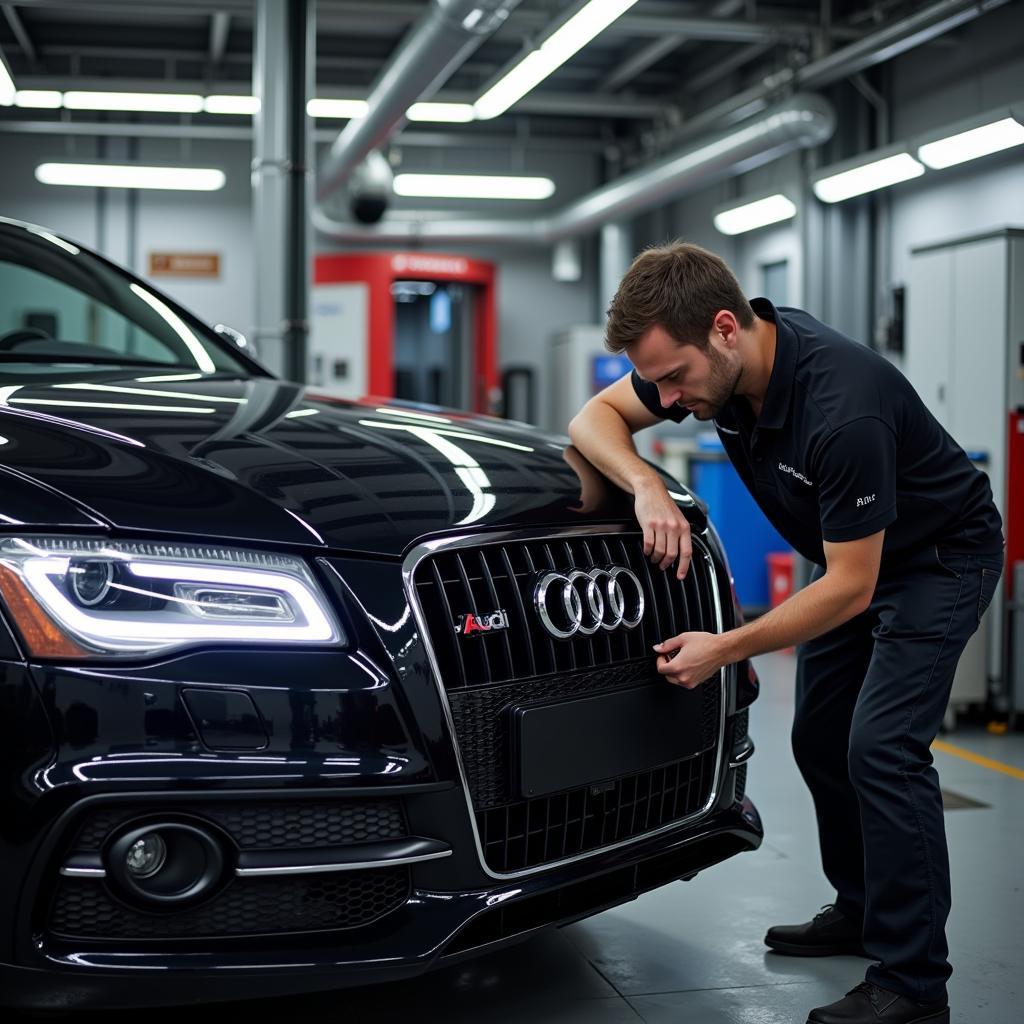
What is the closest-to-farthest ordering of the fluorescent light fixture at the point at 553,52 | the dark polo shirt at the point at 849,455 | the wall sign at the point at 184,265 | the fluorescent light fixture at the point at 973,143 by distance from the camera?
the dark polo shirt at the point at 849,455
the fluorescent light fixture at the point at 973,143
the fluorescent light fixture at the point at 553,52
the wall sign at the point at 184,265

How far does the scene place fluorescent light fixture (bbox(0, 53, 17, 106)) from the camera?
9.75m

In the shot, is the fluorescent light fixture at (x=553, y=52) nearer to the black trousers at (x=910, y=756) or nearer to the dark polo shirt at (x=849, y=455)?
the dark polo shirt at (x=849, y=455)

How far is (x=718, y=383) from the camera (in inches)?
80.9

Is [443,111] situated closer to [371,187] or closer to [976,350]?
[371,187]

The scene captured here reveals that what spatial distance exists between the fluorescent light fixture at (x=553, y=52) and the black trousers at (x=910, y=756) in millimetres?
5669

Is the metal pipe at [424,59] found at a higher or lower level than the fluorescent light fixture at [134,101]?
lower

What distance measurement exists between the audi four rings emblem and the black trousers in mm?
429

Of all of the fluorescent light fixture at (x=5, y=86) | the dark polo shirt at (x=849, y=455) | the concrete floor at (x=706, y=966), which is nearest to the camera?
the dark polo shirt at (x=849, y=455)

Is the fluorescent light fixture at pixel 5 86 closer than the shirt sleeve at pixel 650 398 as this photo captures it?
No

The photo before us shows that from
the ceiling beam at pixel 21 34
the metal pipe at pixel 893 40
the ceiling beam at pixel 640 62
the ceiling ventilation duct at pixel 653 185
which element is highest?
the ceiling beam at pixel 21 34

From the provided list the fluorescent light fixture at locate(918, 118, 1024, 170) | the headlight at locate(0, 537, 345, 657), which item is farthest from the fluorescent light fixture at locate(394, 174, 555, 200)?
the headlight at locate(0, 537, 345, 657)

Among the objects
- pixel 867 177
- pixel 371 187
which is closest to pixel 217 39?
pixel 371 187

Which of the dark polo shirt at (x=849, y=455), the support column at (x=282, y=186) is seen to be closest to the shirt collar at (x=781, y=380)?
the dark polo shirt at (x=849, y=455)

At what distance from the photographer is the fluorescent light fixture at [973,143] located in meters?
7.10
